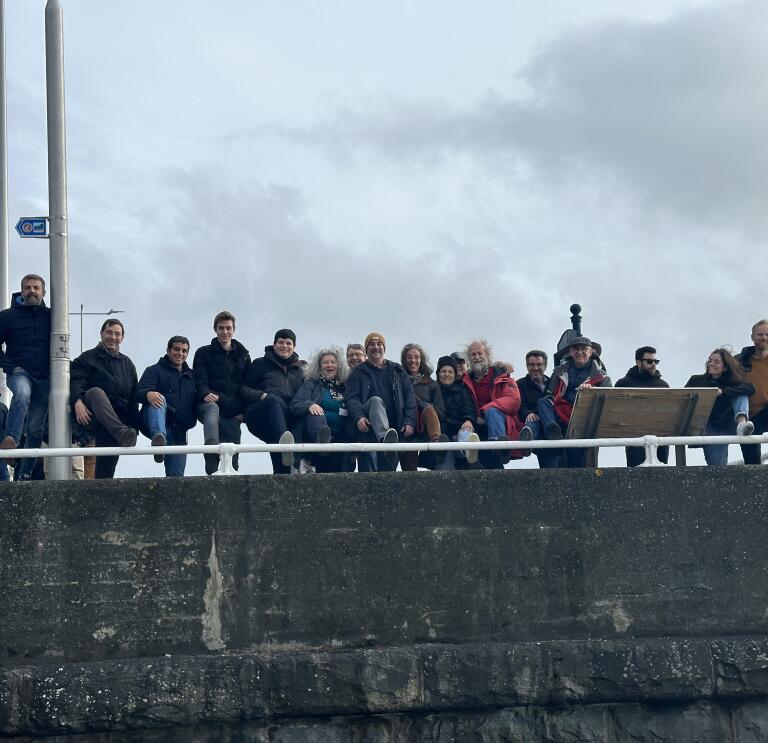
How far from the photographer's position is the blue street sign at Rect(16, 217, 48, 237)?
9867 mm

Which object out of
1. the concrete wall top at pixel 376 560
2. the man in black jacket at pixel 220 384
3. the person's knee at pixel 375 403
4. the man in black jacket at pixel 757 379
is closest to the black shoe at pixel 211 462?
the man in black jacket at pixel 220 384

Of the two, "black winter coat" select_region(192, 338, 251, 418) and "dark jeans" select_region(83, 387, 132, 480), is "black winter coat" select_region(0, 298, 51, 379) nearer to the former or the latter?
"dark jeans" select_region(83, 387, 132, 480)

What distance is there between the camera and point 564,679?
8320mm

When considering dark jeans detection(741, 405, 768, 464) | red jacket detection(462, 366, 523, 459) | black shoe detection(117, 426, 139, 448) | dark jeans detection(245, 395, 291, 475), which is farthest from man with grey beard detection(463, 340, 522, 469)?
black shoe detection(117, 426, 139, 448)

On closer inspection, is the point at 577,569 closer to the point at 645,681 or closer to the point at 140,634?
the point at 645,681

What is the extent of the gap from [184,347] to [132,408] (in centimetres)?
64

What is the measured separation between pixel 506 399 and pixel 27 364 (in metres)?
3.48

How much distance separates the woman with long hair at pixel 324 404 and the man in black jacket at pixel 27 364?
1.79 metres

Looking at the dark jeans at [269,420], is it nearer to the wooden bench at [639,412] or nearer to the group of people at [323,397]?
the group of people at [323,397]

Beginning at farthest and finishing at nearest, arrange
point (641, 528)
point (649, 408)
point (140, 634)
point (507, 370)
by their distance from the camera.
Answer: point (507, 370)
point (649, 408)
point (641, 528)
point (140, 634)

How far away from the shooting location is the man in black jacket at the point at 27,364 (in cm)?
984

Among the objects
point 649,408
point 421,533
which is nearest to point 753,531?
point 649,408

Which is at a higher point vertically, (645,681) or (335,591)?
(335,591)

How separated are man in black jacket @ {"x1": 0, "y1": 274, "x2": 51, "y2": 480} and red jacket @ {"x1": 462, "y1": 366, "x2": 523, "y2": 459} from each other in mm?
3196
